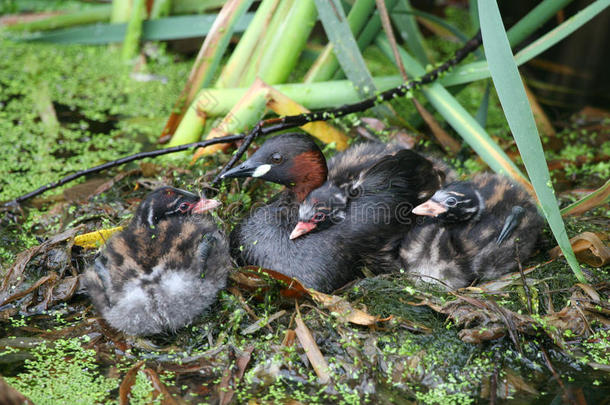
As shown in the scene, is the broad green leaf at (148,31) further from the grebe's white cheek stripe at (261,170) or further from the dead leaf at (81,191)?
the grebe's white cheek stripe at (261,170)

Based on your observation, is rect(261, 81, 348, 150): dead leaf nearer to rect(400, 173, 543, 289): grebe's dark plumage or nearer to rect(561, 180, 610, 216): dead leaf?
rect(400, 173, 543, 289): grebe's dark plumage

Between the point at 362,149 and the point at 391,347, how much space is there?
144 cm

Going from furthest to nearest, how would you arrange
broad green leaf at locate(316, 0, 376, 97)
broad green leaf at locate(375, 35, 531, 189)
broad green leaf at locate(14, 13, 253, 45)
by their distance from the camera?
broad green leaf at locate(14, 13, 253, 45)
broad green leaf at locate(316, 0, 376, 97)
broad green leaf at locate(375, 35, 531, 189)

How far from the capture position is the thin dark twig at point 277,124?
4.39 meters

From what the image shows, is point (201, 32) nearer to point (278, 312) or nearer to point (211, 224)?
point (211, 224)

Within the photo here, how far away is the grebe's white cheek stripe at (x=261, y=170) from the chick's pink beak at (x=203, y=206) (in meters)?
0.28

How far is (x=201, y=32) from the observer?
588 cm

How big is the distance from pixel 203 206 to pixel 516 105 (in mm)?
1730

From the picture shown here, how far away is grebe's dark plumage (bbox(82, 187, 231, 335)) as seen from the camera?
3451 millimetres

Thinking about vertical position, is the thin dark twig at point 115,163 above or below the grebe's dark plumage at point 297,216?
above

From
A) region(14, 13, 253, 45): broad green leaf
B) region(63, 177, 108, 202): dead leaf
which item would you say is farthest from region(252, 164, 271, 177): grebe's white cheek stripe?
region(14, 13, 253, 45): broad green leaf

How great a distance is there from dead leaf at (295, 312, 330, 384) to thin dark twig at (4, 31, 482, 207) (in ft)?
3.70

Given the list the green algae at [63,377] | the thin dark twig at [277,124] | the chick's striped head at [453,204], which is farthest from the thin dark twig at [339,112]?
the green algae at [63,377]

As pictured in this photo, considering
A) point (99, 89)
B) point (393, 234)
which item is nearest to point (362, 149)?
point (393, 234)
